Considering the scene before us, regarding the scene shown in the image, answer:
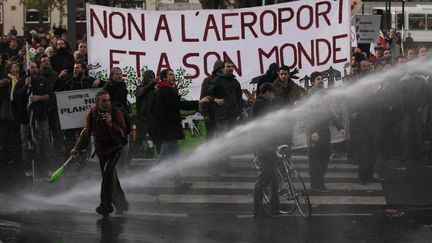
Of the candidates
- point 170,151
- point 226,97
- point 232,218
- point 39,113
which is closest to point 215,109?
point 226,97

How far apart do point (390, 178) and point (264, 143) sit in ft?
12.2

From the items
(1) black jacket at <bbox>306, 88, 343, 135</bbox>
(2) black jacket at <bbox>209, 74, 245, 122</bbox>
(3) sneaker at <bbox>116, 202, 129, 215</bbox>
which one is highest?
(2) black jacket at <bbox>209, 74, 245, 122</bbox>

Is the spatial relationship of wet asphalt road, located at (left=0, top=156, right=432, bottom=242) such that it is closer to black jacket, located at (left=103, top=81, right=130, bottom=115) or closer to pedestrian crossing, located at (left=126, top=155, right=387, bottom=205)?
pedestrian crossing, located at (left=126, top=155, right=387, bottom=205)

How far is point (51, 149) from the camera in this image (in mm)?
15023

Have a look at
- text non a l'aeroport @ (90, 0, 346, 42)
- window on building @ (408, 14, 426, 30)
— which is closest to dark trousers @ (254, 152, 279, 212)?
text non a l'aeroport @ (90, 0, 346, 42)

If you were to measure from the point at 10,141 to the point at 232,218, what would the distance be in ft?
20.6

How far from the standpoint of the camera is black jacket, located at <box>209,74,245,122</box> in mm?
14977

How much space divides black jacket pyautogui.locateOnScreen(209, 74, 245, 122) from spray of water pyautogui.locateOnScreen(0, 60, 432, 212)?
280 millimetres

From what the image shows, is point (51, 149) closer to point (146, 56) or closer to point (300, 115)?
point (146, 56)

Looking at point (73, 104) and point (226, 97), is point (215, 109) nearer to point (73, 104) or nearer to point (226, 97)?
point (226, 97)

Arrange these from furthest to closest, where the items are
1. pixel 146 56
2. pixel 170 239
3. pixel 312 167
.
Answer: pixel 146 56 → pixel 312 167 → pixel 170 239

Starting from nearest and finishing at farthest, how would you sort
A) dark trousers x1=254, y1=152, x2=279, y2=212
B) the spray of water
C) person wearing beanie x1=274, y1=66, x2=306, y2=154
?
1. dark trousers x1=254, y1=152, x2=279, y2=212
2. the spray of water
3. person wearing beanie x1=274, y1=66, x2=306, y2=154

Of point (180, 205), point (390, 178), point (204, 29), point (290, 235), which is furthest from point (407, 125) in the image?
point (290, 235)

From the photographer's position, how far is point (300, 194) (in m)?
11.5
